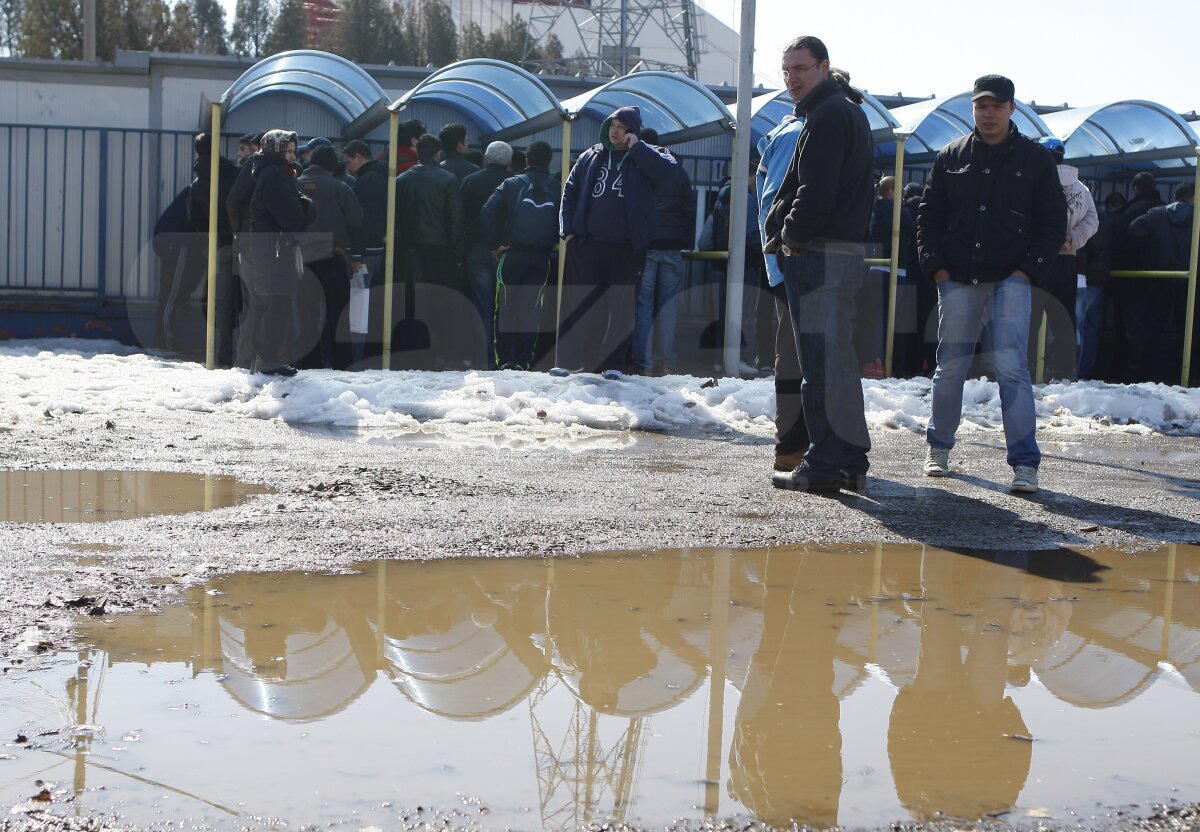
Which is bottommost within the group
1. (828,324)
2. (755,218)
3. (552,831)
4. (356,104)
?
(552,831)

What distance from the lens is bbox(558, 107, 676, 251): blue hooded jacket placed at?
10297mm

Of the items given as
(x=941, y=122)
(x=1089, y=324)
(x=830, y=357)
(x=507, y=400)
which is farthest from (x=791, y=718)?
(x=941, y=122)

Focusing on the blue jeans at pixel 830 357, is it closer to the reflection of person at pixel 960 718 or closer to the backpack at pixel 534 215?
the reflection of person at pixel 960 718

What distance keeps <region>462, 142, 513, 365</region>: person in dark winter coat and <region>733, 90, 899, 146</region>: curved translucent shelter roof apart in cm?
259

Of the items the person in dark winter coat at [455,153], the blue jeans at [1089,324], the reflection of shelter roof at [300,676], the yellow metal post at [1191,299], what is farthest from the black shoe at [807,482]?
the blue jeans at [1089,324]

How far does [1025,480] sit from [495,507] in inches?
104

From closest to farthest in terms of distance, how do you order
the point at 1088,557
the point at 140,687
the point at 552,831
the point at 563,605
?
the point at 552,831
the point at 140,687
the point at 563,605
the point at 1088,557

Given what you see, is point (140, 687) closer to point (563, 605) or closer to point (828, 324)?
point (563, 605)

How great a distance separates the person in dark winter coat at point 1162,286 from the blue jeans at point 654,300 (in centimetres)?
447

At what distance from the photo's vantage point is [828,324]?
21.7 feet

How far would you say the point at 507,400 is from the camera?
364 inches

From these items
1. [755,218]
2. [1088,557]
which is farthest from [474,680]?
[755,218]

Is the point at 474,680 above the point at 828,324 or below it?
below

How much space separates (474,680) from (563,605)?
79cm
